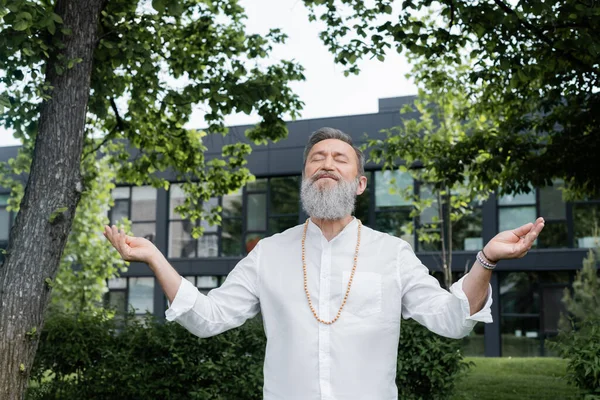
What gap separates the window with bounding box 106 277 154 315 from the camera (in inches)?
964

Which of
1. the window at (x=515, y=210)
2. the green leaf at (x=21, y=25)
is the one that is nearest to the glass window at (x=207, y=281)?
the window at (x=515, y=210)

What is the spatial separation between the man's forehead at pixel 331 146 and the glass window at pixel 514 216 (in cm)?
1781

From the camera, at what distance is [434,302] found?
2998 mm

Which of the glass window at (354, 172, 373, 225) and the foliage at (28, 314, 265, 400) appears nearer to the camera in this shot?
the foliage at (28, 314, 265, 400)

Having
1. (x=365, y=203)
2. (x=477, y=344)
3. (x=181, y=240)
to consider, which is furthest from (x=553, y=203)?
(x=181, y=240)

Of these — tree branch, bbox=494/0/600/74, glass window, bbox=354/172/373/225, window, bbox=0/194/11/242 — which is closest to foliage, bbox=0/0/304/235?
tree branch, bbox=494/0/600/74

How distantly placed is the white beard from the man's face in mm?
26

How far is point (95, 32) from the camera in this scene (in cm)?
687

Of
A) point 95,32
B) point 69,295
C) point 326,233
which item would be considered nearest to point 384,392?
point 326,233

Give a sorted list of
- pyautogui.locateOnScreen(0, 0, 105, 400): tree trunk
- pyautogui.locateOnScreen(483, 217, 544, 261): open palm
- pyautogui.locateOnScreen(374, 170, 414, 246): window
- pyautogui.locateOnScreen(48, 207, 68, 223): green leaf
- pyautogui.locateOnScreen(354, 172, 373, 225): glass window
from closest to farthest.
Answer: pyautogui.locateOnScreen(483, 217, 544, 261): open palm, pyautogui.locateOnScreen(0, 0, 105, 400): tree trunk, pyautogui.locateOnScreen(48, 207, 68, 223): green leaf, pyautogui.locateOnScreen(374, 170, 414, 246): window, pyautogui.locateOnScreen(354, 172, 373, 225): glass window

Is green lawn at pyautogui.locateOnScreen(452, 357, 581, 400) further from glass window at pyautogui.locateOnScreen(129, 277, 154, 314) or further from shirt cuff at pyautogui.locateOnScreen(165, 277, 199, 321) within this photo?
glass window at pyautogui.locateOnScreen(129, 277, 154, 314)

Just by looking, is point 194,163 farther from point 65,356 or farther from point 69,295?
point 69,295

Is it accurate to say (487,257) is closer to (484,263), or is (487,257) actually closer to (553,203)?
(484,263)

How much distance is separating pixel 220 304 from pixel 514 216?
18.3m
